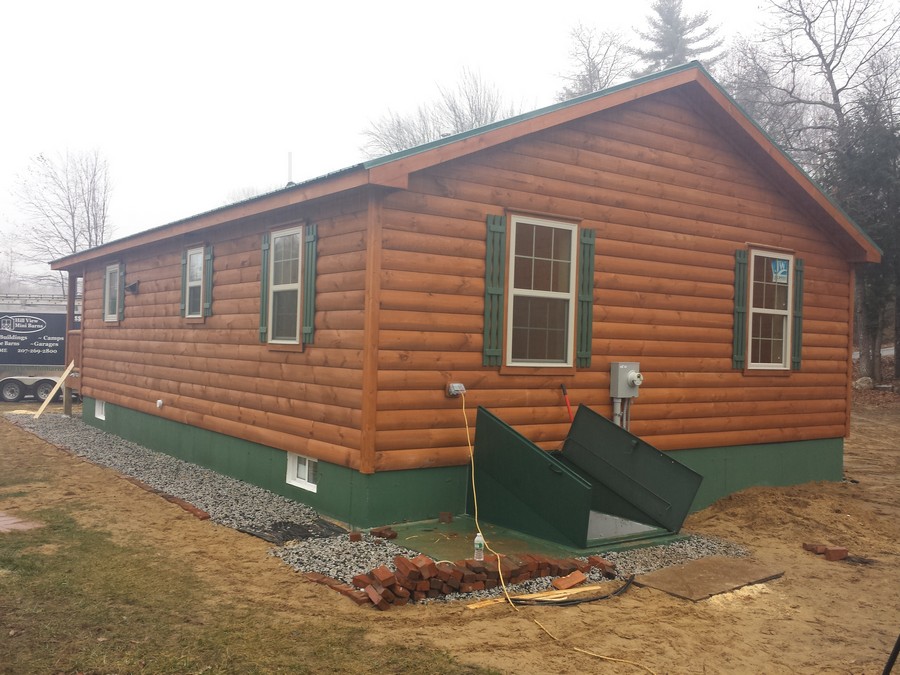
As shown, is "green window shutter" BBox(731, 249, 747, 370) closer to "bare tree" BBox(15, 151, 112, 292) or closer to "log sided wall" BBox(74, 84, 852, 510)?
"log sided wall" BBox(74, 84, 852, 510)

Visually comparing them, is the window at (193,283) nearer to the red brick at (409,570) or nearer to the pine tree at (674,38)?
the red brick at (409,570)

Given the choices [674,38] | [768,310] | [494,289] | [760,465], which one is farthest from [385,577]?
[674,38]

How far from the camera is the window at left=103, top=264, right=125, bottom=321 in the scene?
1335 centimetres

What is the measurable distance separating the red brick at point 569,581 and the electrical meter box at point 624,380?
300 centimetres

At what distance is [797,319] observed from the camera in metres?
10.1

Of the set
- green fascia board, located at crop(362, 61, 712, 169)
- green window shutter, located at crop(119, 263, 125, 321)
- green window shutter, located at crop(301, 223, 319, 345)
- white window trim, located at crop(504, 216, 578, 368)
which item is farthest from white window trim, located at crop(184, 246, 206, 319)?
white window trim, located at crop(504, 216, 578, 368)

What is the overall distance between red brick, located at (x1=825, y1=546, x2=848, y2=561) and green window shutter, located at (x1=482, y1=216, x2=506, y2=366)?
367cm

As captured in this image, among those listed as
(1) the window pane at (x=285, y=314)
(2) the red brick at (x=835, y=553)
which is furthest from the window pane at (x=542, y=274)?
(2) the red brick at (x=835, y=553)

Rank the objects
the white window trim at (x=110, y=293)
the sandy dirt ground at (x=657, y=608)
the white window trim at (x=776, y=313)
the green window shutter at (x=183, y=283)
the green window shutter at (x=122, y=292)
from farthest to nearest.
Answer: the white window trim at (x=110, y=293) < the green window shutter at (x=122, y=292) < the green window shutter at (x=183, y=283) < the white window trim at (x=776, y=313) < the sandy dirt ground at (x=657, y=608)

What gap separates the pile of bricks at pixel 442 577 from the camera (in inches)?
197

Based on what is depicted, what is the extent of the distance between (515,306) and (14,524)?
534cm

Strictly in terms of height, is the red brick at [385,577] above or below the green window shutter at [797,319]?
below

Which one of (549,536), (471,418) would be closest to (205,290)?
(471,418)

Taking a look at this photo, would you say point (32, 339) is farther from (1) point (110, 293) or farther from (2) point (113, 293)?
(2) point (113, 293)
